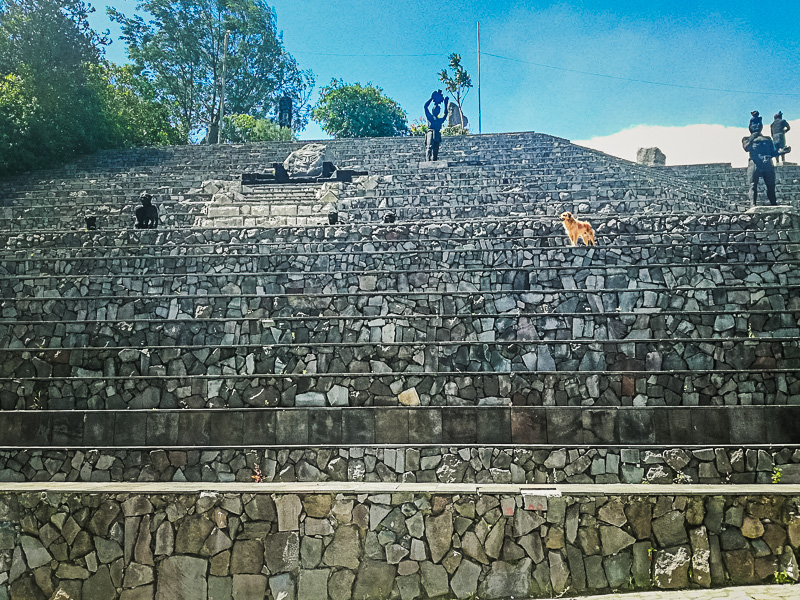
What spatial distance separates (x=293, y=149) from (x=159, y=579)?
17.5 m

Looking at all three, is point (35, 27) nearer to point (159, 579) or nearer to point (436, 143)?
point (436, 143)

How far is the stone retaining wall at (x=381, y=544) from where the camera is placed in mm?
4539

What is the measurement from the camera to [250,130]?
34.3 metres

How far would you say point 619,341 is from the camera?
7.25 m

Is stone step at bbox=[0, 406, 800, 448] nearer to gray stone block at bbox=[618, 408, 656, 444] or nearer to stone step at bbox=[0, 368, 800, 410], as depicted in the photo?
gray stone block at bbox=[618, 408, 656, 444]

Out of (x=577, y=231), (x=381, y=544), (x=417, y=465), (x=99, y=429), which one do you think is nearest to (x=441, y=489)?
(x=381, y=544)

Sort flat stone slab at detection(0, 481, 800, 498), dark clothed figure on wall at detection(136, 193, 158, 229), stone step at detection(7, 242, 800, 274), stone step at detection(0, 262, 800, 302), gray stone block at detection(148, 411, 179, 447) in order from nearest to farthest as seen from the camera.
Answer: flat stone slab at detection(0, 481, 800, 498)
gray stone block at detection(148, 411, 179, 447)
stone step at detection(0, 262, 800, 302)
stone step at detection(7, 242, 800, 274)
dark clothed figure on wall at detection(136, 193, 158, 229)

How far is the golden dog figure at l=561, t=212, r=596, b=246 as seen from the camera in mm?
10016

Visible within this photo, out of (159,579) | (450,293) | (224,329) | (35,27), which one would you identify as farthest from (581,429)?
(35,27)

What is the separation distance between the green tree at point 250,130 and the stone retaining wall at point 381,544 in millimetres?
27654

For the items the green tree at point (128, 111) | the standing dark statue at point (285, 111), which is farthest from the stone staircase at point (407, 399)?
the standing dark statue at point (285, 111)

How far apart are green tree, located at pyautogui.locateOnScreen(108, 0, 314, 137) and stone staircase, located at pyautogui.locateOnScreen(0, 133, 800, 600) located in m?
25.6

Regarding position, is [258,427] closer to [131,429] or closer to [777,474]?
[131,429]

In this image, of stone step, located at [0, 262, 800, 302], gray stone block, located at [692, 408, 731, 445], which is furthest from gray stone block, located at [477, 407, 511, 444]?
stone step, located at [0, 262, 800, 302]
